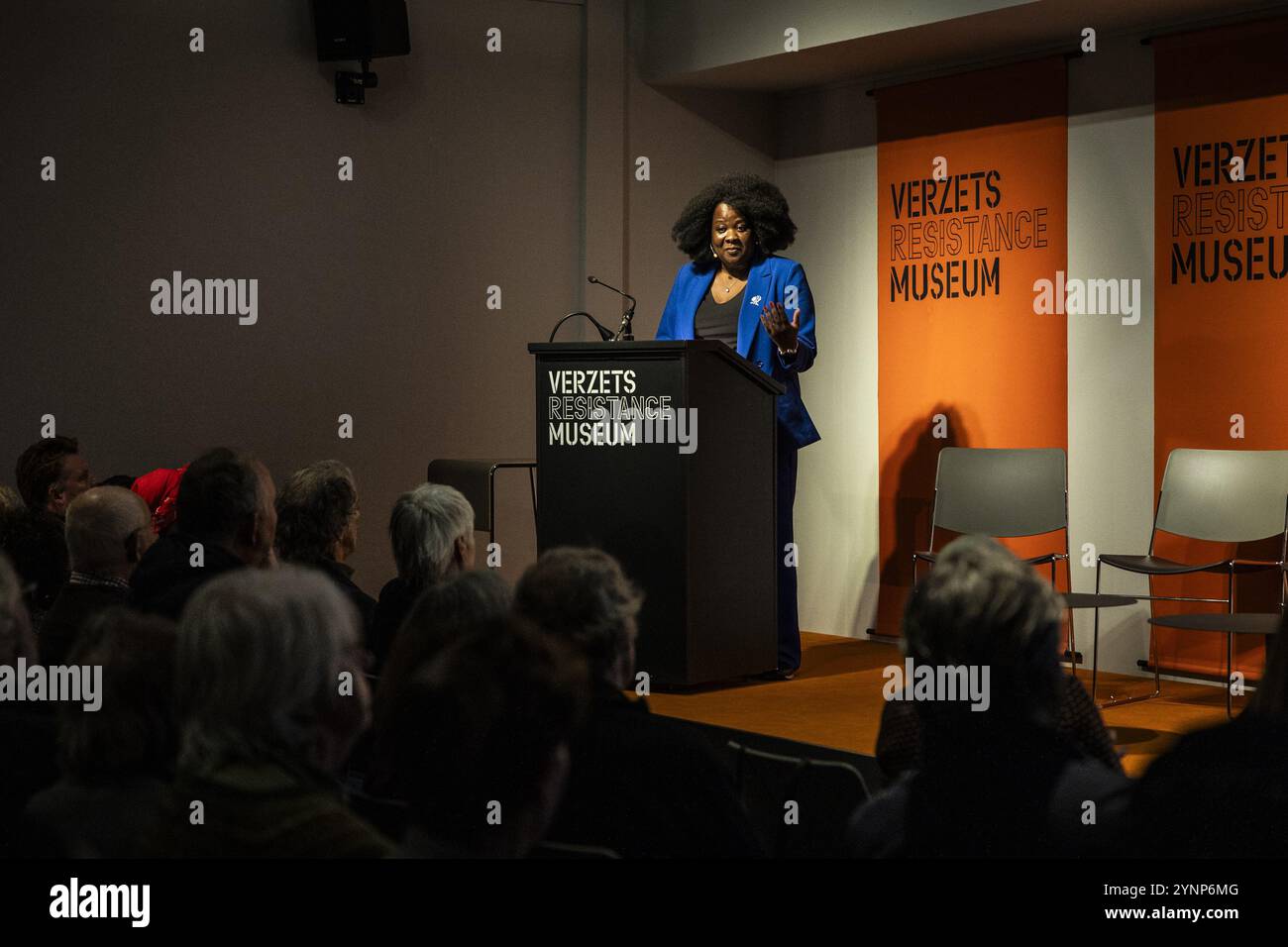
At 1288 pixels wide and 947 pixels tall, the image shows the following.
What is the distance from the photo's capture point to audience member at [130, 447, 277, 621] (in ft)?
10.8

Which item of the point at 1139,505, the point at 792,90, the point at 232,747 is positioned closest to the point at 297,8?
the point at 792,90

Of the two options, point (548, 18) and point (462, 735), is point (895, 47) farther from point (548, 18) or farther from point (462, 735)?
point (462, 735)

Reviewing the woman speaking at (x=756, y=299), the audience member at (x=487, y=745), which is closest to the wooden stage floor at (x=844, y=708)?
the woman speaking at (x=756, y=299)

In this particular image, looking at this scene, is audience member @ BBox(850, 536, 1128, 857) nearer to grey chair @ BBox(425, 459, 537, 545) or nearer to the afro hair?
the afro hair

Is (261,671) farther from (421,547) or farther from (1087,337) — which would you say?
(1087,337)

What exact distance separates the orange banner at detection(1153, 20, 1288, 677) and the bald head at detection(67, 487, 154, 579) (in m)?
4.23

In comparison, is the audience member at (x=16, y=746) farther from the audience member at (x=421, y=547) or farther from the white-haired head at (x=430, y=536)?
the white-haired head at (x=430, y=536)

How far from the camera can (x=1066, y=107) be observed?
6535 millimetres

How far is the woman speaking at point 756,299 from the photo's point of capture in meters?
5.95

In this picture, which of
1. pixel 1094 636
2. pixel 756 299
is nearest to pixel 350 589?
pixel 756 299

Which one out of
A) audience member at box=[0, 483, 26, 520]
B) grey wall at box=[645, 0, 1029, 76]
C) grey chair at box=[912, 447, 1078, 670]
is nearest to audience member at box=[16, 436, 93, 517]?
audience member at box=[0, 483, 26, 520]

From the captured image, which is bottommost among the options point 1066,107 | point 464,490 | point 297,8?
point 464,490
